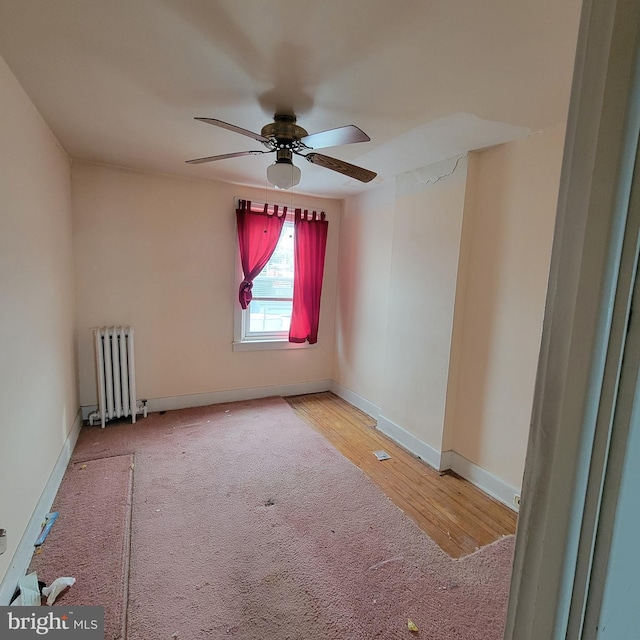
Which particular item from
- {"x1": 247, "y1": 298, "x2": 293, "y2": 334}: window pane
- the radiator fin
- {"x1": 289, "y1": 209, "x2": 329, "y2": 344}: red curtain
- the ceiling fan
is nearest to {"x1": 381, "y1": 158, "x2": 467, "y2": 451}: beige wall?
the ceiling fan

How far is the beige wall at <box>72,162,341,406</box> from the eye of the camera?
3160 mm

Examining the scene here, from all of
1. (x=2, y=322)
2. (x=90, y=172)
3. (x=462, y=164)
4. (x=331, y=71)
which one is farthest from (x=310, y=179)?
(x=2, y=322)

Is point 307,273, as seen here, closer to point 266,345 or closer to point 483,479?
point 266,345

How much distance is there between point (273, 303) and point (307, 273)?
523 mm

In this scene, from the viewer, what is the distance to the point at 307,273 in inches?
158

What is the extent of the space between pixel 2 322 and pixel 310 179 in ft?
8.29

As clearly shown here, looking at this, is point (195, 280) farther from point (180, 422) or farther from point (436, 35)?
point (436, 35)

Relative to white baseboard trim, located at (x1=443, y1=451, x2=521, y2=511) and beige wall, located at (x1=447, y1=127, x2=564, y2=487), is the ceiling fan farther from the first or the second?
white baseboard trim, located at (x1=443, y1=451, x2=521, y2=511)

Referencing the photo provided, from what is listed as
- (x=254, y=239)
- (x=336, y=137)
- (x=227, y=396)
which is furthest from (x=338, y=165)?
(x=227, y=396)

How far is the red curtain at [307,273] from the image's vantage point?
3.94 m

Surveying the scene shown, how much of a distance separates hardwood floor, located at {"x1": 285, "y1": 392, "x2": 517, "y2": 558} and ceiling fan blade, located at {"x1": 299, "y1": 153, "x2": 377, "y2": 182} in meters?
2.09

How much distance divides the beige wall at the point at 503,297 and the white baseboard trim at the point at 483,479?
38 millimetres

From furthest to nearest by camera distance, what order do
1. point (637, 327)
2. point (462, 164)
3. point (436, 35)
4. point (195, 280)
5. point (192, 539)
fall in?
point (195, 280) < point (462, 164) < point (192, 539) < point (436, 35) < point (637, 327)

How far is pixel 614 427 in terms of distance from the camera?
18.4 inches
